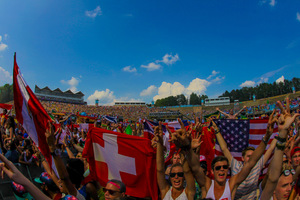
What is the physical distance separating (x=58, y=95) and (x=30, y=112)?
312ft

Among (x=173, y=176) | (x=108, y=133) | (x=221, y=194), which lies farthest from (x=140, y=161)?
(x=221, y=194)

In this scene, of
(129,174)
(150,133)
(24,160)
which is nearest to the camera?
(129,174)

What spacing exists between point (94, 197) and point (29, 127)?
62.6 inches

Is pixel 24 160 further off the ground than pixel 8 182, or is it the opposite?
pixel 24 160

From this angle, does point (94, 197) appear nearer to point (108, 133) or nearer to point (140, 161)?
point (140, 161)

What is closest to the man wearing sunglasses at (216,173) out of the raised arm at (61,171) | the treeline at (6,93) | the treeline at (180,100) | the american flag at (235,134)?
the raised arm at (61,171)

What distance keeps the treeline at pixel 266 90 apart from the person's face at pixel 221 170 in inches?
4626

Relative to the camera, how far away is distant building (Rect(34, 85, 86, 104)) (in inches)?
3250

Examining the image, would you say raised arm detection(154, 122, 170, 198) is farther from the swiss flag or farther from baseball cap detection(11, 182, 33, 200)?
baseball cap detection(11, 182, 33, 200)

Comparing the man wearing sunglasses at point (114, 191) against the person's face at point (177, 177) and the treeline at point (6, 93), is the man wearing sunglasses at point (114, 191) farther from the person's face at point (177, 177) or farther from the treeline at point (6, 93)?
the treeline at point (6, 93)

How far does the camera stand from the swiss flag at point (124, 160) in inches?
148

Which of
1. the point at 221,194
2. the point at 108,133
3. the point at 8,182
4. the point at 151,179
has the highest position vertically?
the point at 108,133

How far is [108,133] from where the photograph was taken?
428 cm

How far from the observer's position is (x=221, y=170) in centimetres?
235
